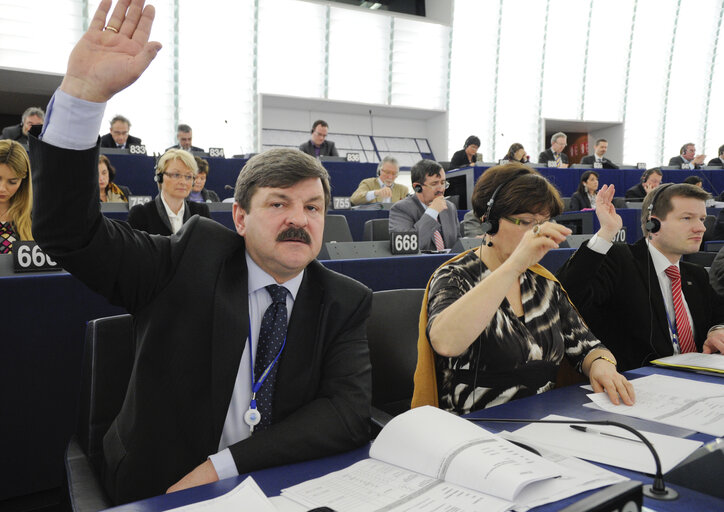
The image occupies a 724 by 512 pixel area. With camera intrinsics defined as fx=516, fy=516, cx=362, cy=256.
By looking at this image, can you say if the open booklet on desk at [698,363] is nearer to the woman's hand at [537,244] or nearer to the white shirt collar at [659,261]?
the white shirt collar at [659,261]

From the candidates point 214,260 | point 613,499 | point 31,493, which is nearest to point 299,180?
point 214,260

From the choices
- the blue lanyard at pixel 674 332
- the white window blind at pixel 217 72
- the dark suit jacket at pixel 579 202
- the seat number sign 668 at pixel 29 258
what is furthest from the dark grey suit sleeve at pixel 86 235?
the white window blind at pixel 217 72

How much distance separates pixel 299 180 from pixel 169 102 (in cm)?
997

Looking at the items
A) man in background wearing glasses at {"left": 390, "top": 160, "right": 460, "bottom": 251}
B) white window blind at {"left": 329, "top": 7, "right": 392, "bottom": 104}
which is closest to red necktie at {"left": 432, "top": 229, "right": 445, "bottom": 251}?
man in background wearing glasses at {"left": 390, "top": 160, "right": 460, "bottom": 251}

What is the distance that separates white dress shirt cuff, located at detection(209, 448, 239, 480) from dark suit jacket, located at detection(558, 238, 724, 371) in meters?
1.40

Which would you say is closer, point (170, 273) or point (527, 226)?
point (170, 273)

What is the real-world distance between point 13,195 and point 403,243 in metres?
2.11

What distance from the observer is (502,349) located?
1.41 meters

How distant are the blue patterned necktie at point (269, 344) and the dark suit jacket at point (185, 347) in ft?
0.06

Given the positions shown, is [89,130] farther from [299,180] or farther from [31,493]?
[31,493]

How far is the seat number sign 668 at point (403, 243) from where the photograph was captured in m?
3.14

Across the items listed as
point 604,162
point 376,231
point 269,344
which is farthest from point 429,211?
point 604,162

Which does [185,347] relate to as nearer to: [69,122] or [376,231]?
[69,122]

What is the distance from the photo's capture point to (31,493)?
6.24 ft
